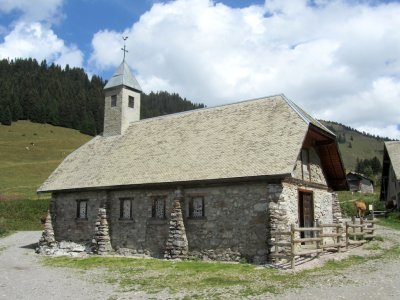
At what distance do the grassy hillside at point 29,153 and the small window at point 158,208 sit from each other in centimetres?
2959

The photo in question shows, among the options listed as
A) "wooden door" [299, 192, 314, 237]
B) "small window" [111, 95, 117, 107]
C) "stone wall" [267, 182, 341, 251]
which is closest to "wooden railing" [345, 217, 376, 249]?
"stone wall" [267, 182, 341, 251]

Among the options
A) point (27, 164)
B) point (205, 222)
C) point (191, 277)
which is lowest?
point (191, 277)

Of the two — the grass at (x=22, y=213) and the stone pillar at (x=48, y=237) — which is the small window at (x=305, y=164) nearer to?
the stone pillar at (x=48, y=237)

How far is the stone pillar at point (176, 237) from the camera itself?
2053cm

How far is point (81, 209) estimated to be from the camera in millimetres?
26062

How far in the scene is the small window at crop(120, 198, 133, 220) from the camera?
2358 centimetres

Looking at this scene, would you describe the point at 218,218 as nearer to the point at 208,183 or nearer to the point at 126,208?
the point at 208,183

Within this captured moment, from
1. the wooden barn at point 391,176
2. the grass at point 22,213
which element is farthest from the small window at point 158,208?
the wooden barn at point 391,176

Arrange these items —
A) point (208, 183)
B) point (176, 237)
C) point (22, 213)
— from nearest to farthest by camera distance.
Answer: point (208, 183) → point (176, 237) → point (22, 213)

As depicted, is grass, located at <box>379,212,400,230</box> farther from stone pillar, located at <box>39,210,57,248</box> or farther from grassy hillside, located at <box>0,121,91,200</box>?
grassy hillside, located at <box>0,121,91,200</box>

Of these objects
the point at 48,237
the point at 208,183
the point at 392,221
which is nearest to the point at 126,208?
the point at 208,183

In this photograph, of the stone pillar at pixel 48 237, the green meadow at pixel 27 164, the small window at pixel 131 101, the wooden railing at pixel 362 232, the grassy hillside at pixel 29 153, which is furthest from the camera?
the grassy hillside at pixel 29 153

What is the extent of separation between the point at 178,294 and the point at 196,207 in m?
8.25

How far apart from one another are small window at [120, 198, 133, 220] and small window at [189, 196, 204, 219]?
4.06 m
